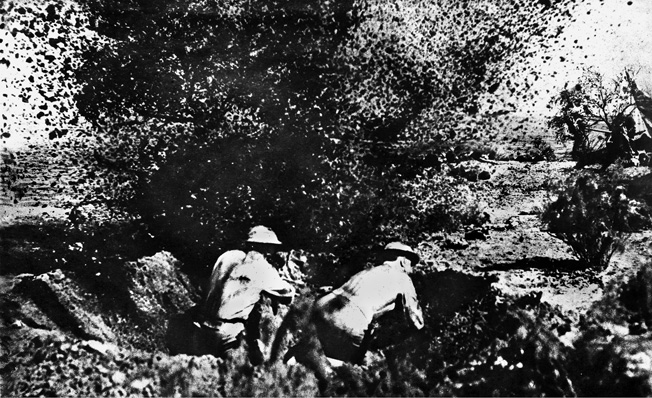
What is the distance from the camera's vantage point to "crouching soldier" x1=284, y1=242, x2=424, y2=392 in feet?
6.90

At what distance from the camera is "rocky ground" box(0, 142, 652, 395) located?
211cm

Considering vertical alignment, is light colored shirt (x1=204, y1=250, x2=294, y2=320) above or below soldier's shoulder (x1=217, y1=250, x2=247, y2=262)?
below

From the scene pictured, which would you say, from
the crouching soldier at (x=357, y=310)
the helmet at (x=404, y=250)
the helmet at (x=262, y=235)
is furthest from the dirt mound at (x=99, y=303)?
the helmet at (x=404, y=250)

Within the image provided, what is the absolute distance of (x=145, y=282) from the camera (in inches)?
84.1

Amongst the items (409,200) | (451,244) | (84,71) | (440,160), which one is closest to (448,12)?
(440,160)

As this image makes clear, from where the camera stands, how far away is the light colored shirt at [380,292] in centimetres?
210

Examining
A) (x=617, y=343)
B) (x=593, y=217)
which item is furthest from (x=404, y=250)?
(x=617, y=343)

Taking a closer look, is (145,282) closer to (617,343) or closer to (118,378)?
(118,378)

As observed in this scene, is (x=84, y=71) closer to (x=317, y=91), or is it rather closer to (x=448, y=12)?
(x=317, y=91)

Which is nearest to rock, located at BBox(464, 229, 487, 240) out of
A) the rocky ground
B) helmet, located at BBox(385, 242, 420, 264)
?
the rocky ground

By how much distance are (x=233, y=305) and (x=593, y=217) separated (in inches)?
62.5

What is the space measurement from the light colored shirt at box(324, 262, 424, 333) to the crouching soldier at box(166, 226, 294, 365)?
28 cm

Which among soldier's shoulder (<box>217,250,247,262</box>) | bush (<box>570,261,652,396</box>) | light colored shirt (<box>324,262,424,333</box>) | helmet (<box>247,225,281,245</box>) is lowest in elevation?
bush (<box>570,261,652,396</box>)

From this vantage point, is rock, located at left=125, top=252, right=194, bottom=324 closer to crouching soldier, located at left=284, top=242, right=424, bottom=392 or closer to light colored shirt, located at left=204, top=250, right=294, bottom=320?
light colored shirt, located at left=204, top=250, right=294, bottom=320
